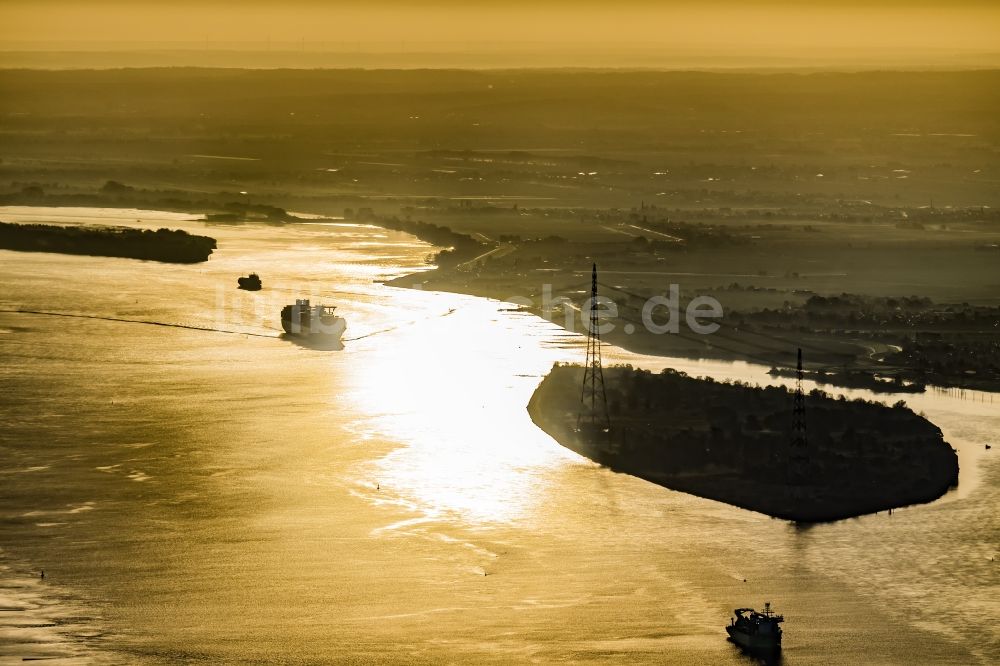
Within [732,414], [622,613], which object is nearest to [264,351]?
[732,414]

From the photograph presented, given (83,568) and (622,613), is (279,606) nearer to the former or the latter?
(83,568)

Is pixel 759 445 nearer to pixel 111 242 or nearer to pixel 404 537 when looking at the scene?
pixel 404 537

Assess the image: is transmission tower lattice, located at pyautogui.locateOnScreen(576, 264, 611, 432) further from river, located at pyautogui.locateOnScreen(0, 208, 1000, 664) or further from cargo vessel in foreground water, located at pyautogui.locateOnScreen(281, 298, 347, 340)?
cargo vessel in foreground water, located at pyautogui.locateOnScreen(281, 298, 347, 340)

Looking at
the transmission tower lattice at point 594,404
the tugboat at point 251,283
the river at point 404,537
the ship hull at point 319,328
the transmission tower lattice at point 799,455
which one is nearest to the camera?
the river at point 404,537

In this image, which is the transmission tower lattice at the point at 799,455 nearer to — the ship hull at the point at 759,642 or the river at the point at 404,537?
the river at the point at 404,537

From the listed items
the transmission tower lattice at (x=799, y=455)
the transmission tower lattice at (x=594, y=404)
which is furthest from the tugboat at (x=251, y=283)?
the transmission tower lattice at (x=799, y=455)

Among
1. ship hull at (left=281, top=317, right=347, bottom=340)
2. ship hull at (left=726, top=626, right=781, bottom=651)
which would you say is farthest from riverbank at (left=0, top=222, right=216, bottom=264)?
ship hull at (left=726, top=626, right=781, bottom=651)
